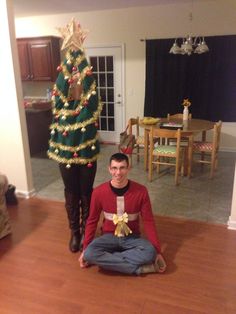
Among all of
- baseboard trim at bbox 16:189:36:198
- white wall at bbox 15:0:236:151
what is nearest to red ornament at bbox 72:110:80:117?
baseboard trim at bbox 16:189:36:198

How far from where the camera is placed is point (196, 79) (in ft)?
16.0

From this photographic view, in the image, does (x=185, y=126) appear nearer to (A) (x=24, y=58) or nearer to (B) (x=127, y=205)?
(B) (x=127, y=205)

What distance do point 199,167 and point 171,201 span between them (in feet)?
4.04

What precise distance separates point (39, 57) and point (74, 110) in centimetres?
373

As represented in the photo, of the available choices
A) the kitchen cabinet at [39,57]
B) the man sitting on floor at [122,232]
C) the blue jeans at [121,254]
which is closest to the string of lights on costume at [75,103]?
the man sitting on floor at [122,232]

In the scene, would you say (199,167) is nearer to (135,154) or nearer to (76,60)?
(135,154)

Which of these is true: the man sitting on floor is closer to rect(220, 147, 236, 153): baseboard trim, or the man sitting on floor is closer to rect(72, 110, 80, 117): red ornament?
rect(72, 110, 80, 117): red ornament

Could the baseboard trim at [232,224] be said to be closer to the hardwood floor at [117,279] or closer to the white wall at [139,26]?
the hardwood floor at [117,279]

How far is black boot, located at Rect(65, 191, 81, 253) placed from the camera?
2.30m

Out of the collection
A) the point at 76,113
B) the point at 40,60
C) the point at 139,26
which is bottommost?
the point at 76,113

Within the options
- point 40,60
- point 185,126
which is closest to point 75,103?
point 185,126

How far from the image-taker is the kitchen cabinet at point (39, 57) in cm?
525

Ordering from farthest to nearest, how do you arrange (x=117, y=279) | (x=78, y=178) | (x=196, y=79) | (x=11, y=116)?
(x=196, y=79) → (x=11, y=116) → (x=78, y=178) → (x=117, y=279)

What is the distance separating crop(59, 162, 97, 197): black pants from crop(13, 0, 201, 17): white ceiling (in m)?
3.16
